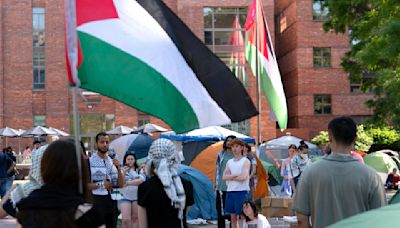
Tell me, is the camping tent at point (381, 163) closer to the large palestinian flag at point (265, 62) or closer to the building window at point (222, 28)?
the large palestinian flag at point (265, 62)

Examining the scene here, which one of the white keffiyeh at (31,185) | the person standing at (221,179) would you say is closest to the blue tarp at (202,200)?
the person standing at (221,179)

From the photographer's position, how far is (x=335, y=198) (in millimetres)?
5324

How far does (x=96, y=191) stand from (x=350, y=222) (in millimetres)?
5469

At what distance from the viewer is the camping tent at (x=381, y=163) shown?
28.5m

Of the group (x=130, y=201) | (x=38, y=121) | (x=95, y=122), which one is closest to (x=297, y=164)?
(x=130, y=201)

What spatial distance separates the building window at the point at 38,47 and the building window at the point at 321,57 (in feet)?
59.2

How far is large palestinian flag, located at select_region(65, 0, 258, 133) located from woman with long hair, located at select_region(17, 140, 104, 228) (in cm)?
212

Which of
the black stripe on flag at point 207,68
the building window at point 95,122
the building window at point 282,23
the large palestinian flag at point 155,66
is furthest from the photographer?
the building window at point 282,23

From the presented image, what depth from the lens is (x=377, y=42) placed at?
1967cm

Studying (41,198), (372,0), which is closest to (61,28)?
(372,0)

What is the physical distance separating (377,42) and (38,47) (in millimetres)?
31740

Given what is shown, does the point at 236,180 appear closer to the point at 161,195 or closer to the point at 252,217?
the point at 252,217

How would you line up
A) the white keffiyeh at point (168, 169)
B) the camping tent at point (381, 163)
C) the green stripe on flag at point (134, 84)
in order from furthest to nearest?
1. the camping tent at point (381, 163)
2. the green stripe on flag at point (134, 84)
3. the white keffiyeh at point (168, 169)

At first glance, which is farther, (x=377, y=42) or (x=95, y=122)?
(x=95, y=122)
